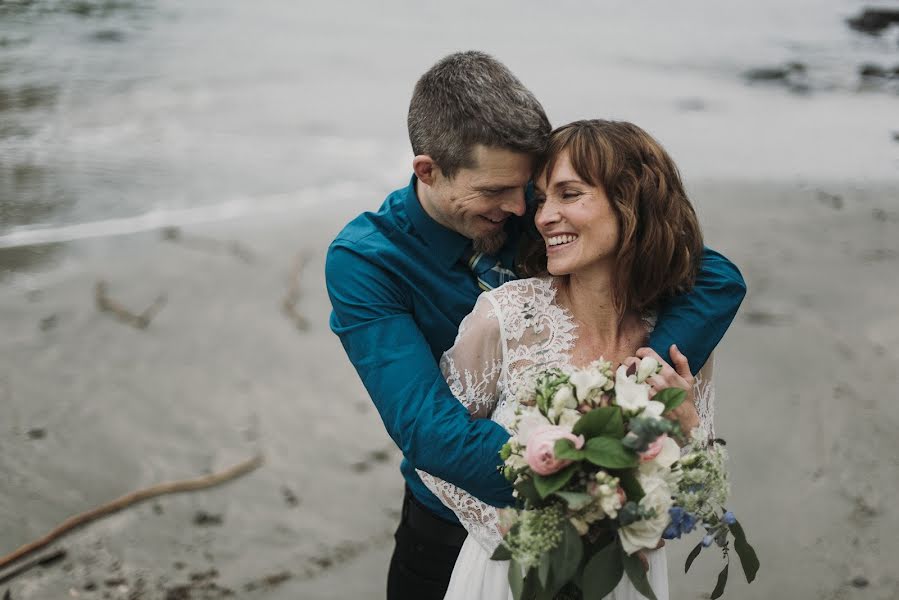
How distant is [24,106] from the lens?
390 inches

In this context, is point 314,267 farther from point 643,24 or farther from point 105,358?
point 643,24

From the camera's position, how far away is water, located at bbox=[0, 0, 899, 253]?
8.58 meters

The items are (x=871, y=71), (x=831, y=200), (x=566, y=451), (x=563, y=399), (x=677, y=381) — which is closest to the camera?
(x=566, y=451)

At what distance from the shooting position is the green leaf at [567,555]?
6.79 ft

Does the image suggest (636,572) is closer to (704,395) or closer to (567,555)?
(567,555)

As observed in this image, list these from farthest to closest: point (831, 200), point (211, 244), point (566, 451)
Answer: point (831, 200), point (211, 244), point (566, 451)

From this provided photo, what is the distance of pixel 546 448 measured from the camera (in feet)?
6.63

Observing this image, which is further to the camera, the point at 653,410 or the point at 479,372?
the point at 479,372

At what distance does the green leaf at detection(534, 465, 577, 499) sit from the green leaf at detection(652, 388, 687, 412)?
0.88 feet

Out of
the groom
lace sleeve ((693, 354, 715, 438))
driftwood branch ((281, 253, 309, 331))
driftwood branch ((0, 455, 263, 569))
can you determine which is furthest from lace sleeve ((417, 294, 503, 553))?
driftwood branch ((281, 253, 309, 331))

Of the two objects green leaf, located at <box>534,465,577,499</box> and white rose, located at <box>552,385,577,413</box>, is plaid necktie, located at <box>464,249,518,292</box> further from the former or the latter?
green leaf, located at <box>534,465,577,499</box>

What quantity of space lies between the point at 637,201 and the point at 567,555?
3.12 feet

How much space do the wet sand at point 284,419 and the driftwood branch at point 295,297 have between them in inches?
1.7

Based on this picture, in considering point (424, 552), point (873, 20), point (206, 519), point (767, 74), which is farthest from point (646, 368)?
point (873, 20)
